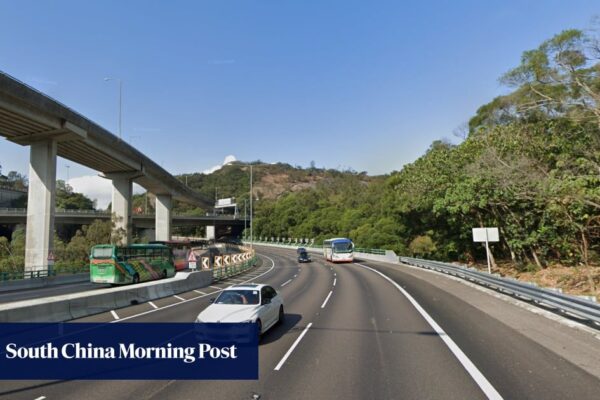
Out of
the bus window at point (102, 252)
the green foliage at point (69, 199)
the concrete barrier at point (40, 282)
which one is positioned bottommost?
the concrete barrier at point (40, 282)

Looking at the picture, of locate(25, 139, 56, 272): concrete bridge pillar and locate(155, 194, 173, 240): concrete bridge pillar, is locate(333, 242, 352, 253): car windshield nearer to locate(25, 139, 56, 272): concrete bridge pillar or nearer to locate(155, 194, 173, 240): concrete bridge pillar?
locate(25, 139, 56, 272): concrete bridge pillar

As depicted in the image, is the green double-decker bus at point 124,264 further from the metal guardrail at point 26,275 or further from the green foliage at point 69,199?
the green foliage at point 69,199

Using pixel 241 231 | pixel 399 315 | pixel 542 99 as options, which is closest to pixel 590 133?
pixel 542 99

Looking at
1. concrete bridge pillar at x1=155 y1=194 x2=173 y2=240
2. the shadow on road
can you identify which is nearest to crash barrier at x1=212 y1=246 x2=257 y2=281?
the shadow on road

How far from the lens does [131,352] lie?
1067cm

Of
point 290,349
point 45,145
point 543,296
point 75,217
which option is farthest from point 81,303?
point 75,217

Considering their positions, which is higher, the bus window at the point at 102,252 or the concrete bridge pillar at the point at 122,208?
the concrete bridge pillar at the point at 122,208

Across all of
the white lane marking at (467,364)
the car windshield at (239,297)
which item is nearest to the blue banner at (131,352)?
the car windshield at (239,297)

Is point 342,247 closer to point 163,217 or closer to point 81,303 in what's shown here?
→ point 163,217

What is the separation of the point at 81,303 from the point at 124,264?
11.8 meters

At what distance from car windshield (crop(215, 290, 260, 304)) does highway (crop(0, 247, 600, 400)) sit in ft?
3.90

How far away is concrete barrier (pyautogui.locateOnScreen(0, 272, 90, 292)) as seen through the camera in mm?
28359

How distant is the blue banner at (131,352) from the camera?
8.78 m

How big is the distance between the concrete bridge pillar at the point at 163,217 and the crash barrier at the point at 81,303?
5047cm
